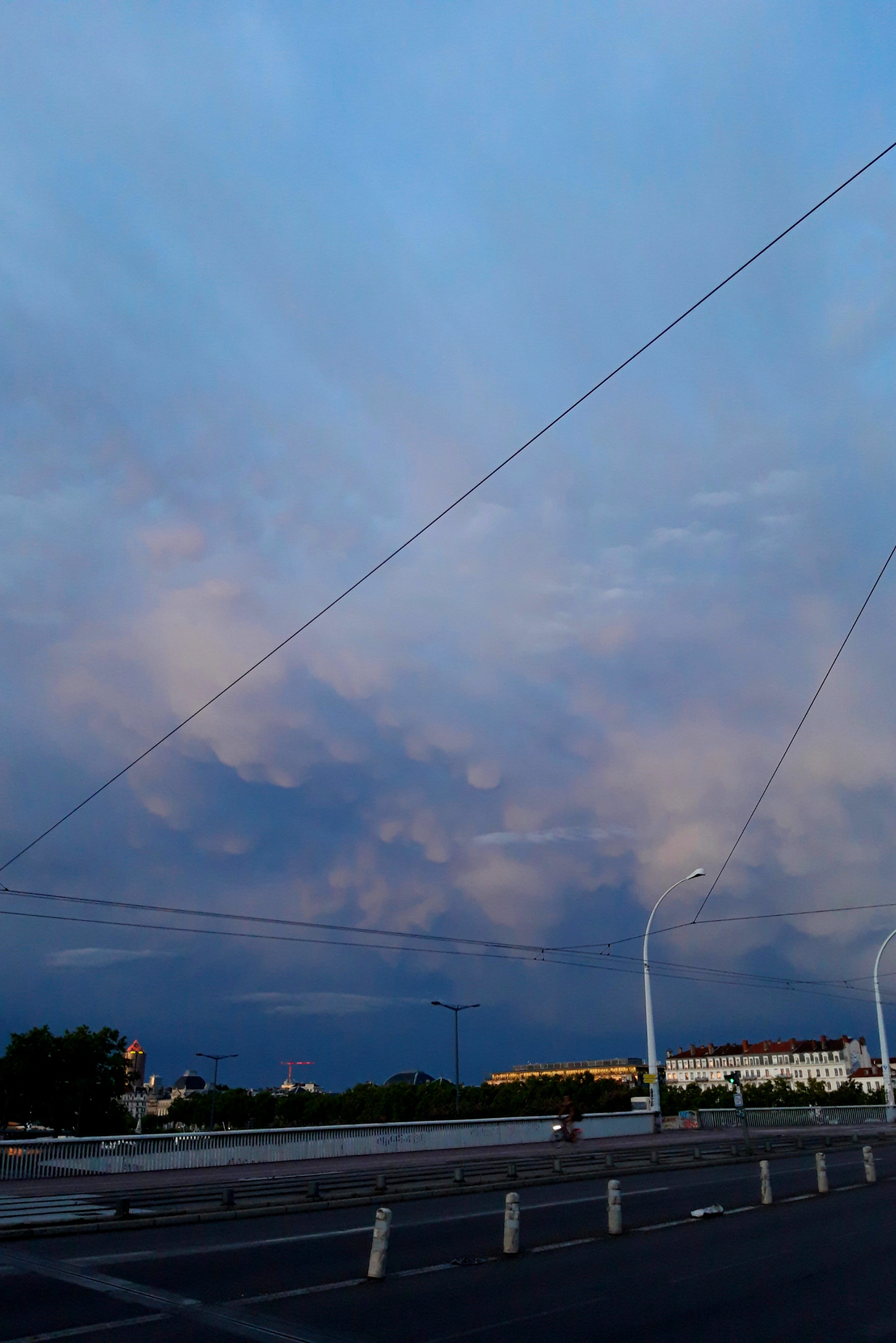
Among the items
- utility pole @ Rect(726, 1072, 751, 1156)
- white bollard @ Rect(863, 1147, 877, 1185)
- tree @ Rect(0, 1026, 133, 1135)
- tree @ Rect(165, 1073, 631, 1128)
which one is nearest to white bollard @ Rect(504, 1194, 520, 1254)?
white bollard @ Rect(863, 1147, 877, 1185)

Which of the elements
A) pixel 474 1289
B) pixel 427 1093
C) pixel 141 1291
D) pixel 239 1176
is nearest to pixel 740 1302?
pixel 474 1289

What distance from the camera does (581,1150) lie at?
3459 centimetres

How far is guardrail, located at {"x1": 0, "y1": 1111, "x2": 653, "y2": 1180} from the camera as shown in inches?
1039

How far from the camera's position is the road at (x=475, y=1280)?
32.8 ft

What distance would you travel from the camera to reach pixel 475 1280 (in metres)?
12.5

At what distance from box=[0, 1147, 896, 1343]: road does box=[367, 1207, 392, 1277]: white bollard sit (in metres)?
0.21

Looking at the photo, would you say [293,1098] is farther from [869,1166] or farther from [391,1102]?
[869,1166]

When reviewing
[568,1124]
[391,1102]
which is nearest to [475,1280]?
[568,1124]

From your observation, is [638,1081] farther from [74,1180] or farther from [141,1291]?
[141,1291]

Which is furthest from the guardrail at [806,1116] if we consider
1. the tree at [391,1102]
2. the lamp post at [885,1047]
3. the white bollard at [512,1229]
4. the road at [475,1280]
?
the tree at [391,1102]

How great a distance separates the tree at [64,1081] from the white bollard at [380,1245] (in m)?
71.6

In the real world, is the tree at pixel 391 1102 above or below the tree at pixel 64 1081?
below

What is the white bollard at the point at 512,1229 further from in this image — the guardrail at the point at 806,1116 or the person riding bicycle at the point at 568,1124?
the guardrail at the point at 806,1116

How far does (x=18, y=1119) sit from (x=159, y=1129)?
9620cm
